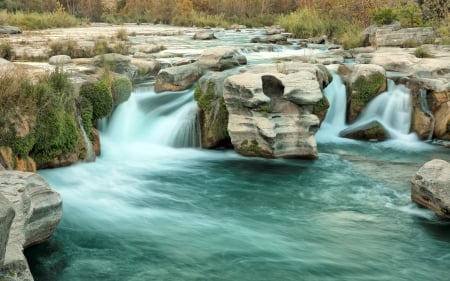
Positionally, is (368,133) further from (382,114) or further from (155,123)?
(155,123)

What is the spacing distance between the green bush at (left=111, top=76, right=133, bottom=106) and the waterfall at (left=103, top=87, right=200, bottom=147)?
0.72 feet

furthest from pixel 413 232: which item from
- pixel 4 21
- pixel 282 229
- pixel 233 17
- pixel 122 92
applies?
pixel 233 17

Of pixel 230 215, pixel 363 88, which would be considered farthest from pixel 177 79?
pixel 230 215

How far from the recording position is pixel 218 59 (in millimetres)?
14219

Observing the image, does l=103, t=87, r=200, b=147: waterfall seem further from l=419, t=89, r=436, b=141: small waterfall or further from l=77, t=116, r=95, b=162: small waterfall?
l=419, t=89, r=436, b=141: small waterfall

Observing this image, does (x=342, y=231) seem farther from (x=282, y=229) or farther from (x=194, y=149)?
(x=194, y=149)

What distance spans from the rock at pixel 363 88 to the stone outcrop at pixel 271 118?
2.47m

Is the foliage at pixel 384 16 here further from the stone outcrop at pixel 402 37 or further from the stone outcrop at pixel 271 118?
the stone outcrop at pixel 271 118

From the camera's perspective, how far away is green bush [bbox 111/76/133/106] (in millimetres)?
11422

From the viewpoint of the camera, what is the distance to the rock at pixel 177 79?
1309 cm

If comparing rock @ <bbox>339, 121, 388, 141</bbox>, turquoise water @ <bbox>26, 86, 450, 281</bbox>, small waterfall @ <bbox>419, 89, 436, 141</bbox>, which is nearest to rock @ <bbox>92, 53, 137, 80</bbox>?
turquoise water @ <bbox>26, 86, 450, 281</bbox>

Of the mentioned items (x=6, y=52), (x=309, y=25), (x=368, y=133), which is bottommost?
(x=368, y=133)

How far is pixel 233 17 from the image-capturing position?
44.3 metres

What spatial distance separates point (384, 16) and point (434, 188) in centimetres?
1771
